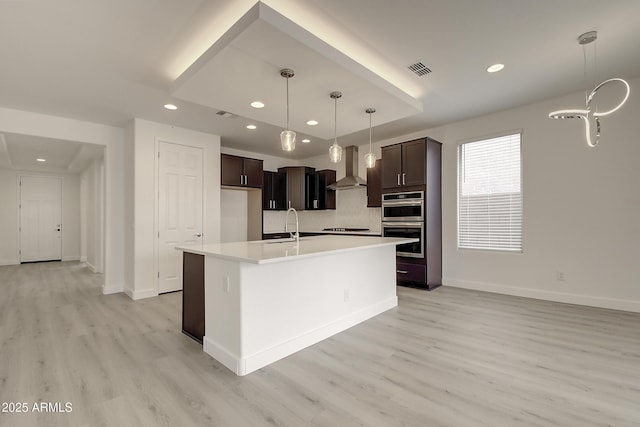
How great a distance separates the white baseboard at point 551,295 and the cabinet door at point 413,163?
5.95 feet

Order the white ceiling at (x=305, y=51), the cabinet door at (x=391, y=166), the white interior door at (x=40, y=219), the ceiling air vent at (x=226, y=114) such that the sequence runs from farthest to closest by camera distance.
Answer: the white interior door at (x=40, y=219) → the cabinet door at (x=391, y=166) → the ceiling air vent at (x=226, y=114) → the white ceiling at (x=305, y=51)

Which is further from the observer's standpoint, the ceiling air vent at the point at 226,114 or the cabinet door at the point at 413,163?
the cabinet door at the point at 413,163

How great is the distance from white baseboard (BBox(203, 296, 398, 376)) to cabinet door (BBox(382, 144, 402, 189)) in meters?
2.54

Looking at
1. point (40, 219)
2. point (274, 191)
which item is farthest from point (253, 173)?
point (40, 219)

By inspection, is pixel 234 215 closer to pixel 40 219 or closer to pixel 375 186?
pixel 375 186

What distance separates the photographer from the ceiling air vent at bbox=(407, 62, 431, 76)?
9.96 feet

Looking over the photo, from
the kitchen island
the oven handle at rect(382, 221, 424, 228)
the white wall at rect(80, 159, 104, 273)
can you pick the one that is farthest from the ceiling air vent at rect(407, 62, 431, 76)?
the white wall at rect(80, 159, 104, 273)

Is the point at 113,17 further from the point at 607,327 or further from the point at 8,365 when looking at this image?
the point at 607,327

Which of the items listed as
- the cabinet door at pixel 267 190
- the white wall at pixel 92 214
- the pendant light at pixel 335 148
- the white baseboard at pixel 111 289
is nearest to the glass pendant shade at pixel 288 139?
the pendant light at pixel 335 148

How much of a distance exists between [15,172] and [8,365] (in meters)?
8.08

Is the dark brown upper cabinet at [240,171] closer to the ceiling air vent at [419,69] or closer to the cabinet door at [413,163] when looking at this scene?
the cabinet door at [413,163]

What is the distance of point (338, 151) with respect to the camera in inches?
133

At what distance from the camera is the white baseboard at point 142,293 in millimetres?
4449

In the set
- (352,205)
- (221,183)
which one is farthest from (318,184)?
(221,183)
